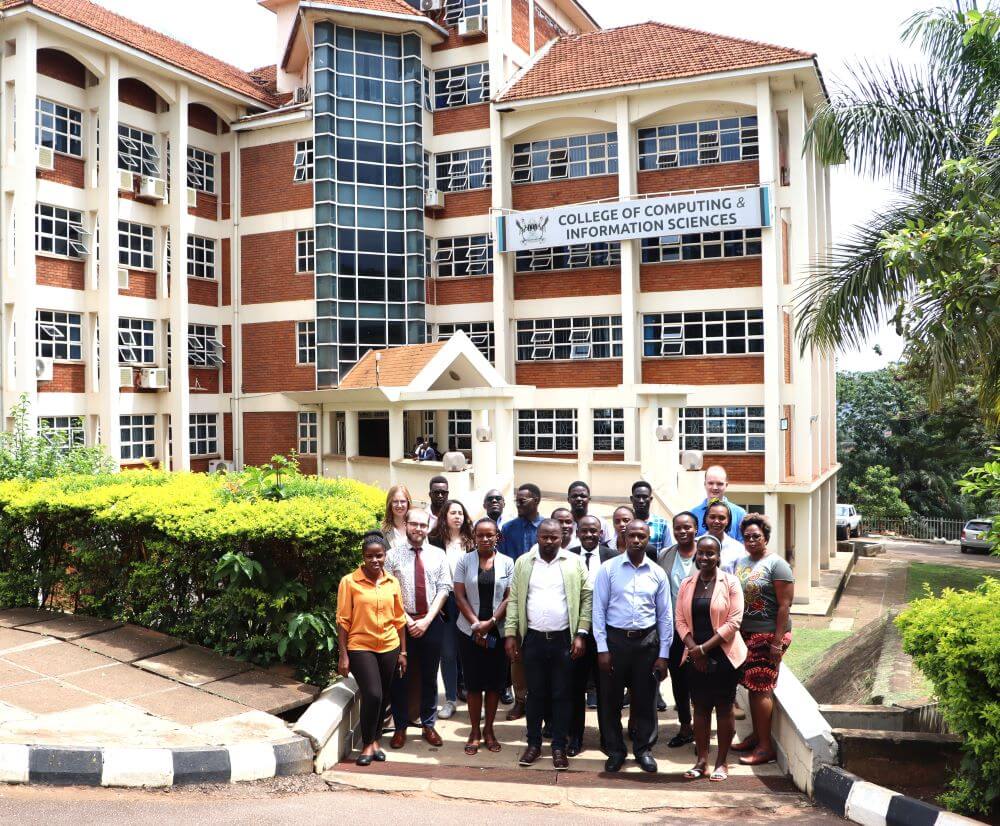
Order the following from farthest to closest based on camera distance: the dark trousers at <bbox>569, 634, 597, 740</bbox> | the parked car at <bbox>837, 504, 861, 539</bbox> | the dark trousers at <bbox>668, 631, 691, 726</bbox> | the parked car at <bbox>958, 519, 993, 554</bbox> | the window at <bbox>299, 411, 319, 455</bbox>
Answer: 1. the parked car at <bbox>837, 504, 861, 539</bbox>
2. the parked car at <bbox>958, 519, 993, 554</bbox>
3. the window at <bbox>299, 411, 319, 455</bbox>
4. the dark trousers at <bbox>668, 631, 691, 726</bbox>
5. the dark trousers at <bbox>569, 634, 597, 740</bbox>

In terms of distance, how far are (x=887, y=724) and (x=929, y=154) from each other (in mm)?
6989

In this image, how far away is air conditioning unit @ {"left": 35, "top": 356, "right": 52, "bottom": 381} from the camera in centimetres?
A: 2256

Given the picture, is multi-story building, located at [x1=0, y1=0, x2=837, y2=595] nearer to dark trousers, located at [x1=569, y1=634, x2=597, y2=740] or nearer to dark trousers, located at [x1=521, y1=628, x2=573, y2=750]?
dark trousers, located at [x1=569, y1=634, x2=597, y2=740]

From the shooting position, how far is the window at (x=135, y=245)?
2494 cm

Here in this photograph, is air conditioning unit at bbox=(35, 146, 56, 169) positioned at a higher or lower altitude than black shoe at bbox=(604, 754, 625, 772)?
higher

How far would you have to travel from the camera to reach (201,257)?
88.9ft

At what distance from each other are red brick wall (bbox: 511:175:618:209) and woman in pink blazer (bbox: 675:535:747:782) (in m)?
21.1

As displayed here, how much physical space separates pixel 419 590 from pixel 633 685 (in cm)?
160

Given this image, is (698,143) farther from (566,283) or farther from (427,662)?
(427,662)

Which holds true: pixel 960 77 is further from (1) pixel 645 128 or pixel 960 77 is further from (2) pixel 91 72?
(2) pixel 91 72

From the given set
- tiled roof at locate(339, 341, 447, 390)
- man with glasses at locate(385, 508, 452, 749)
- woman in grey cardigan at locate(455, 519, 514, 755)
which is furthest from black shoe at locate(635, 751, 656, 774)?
tiled roof at locate(339, 341, 447, 390)

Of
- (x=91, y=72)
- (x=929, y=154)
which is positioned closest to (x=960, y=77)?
(x=929, y=154)

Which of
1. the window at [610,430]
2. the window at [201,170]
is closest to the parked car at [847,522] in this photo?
the window at [610,430]

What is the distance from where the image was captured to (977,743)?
501 centimetres
